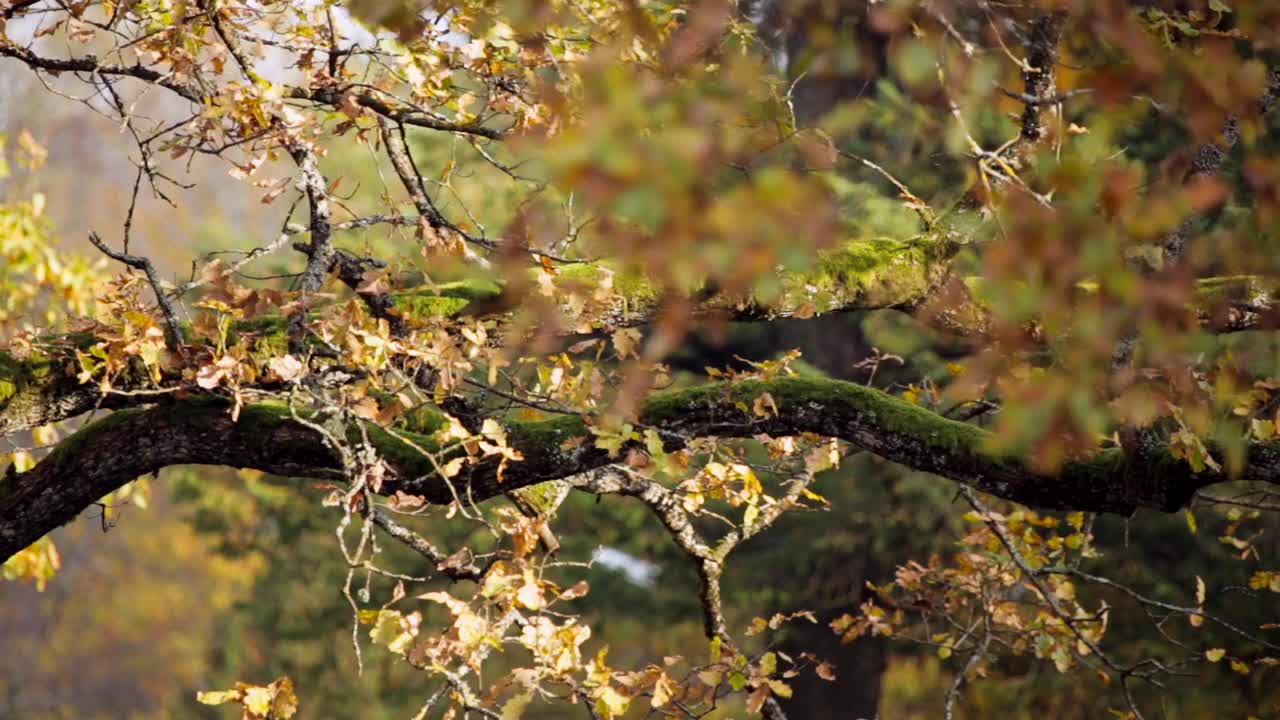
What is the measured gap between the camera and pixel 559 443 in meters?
3.83

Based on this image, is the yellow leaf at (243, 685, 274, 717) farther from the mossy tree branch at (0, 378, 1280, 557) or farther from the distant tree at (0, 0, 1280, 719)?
the mossy tree branch at (0, 378, 1280, 557)

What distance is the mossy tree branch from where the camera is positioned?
375 centimetres

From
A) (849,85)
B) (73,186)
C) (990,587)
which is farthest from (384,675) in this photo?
(73,186)

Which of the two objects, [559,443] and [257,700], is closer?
[257,700]

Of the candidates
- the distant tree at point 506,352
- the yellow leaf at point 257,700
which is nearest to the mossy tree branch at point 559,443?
the distant tree at point 506,352

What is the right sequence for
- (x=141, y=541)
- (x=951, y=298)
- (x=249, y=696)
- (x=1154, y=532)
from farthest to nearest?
(x=141, y=541) < (x=1154, y=532) < (x=249, y=696) < (x=951, y=298)

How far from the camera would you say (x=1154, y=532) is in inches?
402

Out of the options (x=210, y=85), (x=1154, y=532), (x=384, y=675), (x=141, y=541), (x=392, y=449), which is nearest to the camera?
(x=392, y=449)

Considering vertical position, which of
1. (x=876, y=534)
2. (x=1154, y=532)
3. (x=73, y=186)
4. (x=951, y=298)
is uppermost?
(x=73, y=186)

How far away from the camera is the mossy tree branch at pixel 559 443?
12.3 feet

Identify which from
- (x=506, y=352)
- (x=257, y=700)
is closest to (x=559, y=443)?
(x=506, y=352)

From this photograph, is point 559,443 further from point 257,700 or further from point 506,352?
point 257,700

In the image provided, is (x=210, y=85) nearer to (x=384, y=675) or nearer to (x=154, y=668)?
(x=384, y=675)

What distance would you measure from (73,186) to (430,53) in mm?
34487
